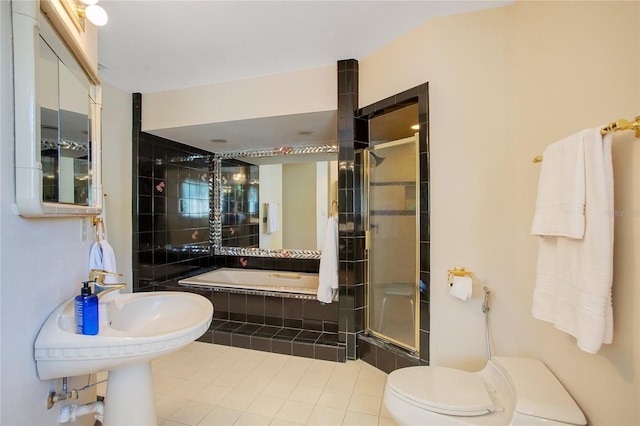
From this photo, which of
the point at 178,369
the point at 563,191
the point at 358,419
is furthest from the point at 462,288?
the point at 178,369

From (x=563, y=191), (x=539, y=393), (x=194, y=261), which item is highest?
(x=563, y=191)

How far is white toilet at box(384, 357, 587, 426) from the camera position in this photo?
1.08m

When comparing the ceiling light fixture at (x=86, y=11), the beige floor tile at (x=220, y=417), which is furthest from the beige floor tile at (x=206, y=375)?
the ceiling light fixture at (x=86, y=11)

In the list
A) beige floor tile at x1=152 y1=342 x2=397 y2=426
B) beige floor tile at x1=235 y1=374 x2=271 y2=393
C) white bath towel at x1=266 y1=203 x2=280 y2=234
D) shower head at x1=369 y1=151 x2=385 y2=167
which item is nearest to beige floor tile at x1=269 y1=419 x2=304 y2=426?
beige floor tile at x1=152 y1=342 x2=397 y2=426

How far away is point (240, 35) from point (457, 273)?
7.05ft

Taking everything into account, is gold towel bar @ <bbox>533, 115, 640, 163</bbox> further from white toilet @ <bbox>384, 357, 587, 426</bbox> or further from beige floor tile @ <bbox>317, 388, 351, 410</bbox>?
beige floor tile @ <bbox>317, 388, 351, 410</bbox>

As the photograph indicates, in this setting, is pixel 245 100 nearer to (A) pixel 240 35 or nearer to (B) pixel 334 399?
(A) pixel 240 35

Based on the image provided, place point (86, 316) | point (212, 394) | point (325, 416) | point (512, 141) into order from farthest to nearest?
1. point (212, 394)
2. point (325, 416)
3. point (512, 141)
4. point (86, 316)

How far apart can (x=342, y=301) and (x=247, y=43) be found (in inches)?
85.1

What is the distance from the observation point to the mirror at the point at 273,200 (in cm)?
323

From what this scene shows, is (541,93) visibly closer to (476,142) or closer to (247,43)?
(476,142)

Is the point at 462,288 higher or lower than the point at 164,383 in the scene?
higher

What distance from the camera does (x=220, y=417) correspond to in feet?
5.56

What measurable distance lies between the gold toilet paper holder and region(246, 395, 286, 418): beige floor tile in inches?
53.3
